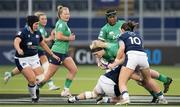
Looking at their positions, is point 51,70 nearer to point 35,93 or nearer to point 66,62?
point 66,62

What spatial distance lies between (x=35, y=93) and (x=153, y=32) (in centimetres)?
2357

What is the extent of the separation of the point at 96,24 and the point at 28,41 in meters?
27.1

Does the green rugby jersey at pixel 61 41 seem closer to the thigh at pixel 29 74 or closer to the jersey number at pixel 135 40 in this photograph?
the thigh at pixel 29 74

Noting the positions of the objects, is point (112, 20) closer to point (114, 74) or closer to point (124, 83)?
point (114, 74)

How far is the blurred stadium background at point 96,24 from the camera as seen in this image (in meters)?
37.4

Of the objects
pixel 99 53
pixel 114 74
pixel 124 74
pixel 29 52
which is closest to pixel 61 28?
pixel 29 52

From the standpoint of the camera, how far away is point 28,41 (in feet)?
55.2

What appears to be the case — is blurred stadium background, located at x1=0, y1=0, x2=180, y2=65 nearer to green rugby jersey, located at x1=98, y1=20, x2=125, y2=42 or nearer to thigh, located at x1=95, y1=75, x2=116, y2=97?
green rugby jersey, located at x1=98, y1=20, x2=125, y2=42

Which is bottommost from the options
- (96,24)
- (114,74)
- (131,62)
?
(96,24)

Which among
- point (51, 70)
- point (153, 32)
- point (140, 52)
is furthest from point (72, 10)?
point (140, 52)

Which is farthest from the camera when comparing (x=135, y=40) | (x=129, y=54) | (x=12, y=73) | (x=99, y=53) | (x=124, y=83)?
(x=12, y=73)

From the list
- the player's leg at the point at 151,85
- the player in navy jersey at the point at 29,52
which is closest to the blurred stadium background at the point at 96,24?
the player in navy jersey at the point at 29,52

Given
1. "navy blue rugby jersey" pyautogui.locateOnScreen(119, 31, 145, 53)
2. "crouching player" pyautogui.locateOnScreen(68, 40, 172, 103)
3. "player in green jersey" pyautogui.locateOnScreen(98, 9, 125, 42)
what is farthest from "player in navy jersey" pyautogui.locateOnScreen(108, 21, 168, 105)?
"player in green jersey" pyautogui.locateOnScreen(98, 9, 125, 42)

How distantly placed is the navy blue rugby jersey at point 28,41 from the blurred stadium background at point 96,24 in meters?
11.4
